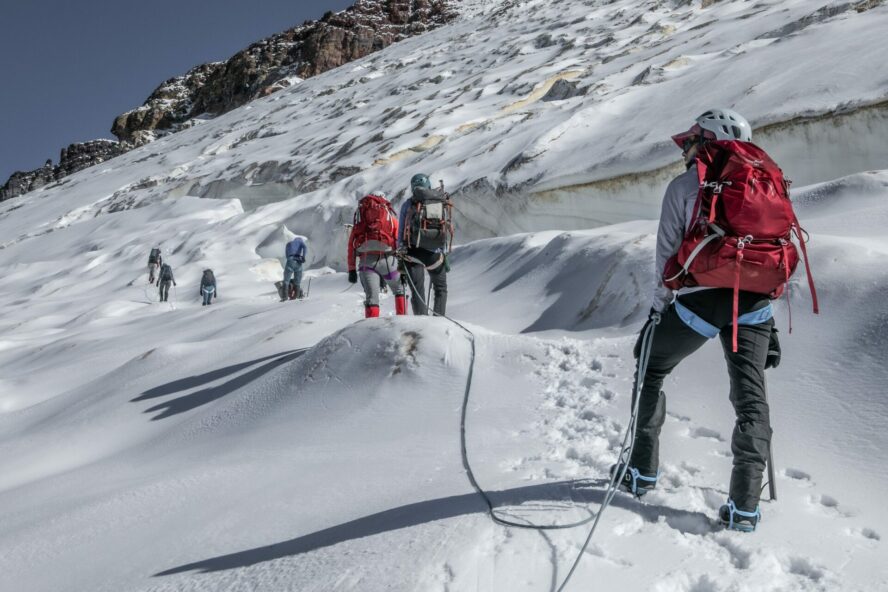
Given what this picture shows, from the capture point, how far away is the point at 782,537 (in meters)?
2.33

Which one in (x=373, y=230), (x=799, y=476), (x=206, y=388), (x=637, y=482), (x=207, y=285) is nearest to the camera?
(x=637, y=482)

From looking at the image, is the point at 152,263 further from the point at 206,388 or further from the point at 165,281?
the point at 206,388

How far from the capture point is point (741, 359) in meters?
2.42

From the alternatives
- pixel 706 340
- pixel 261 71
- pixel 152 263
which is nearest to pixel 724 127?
pixel 706 340

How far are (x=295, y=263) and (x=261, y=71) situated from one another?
225ft

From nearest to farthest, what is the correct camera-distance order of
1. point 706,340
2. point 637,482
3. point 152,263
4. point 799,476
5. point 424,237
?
point 706,340
point 637,482
point 799,476
point 424,237
point 152,263

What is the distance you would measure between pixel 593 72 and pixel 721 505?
21.2 metres

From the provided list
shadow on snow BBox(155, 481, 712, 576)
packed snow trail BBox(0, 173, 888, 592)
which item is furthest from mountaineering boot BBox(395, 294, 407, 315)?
shadow on snow BBox(155, 481, 712, 576)

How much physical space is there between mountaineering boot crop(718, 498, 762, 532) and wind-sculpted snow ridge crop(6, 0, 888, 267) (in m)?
7.87

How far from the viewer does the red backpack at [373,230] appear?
6195 mm

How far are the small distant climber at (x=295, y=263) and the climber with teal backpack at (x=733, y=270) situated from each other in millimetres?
10469

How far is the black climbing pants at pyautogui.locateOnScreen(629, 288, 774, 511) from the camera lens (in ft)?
7.72

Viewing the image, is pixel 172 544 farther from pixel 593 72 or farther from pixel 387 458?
pixel 593 72

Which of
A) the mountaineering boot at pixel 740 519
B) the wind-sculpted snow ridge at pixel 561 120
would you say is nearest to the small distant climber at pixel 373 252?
the mountaineering boot at pixel 740 519
